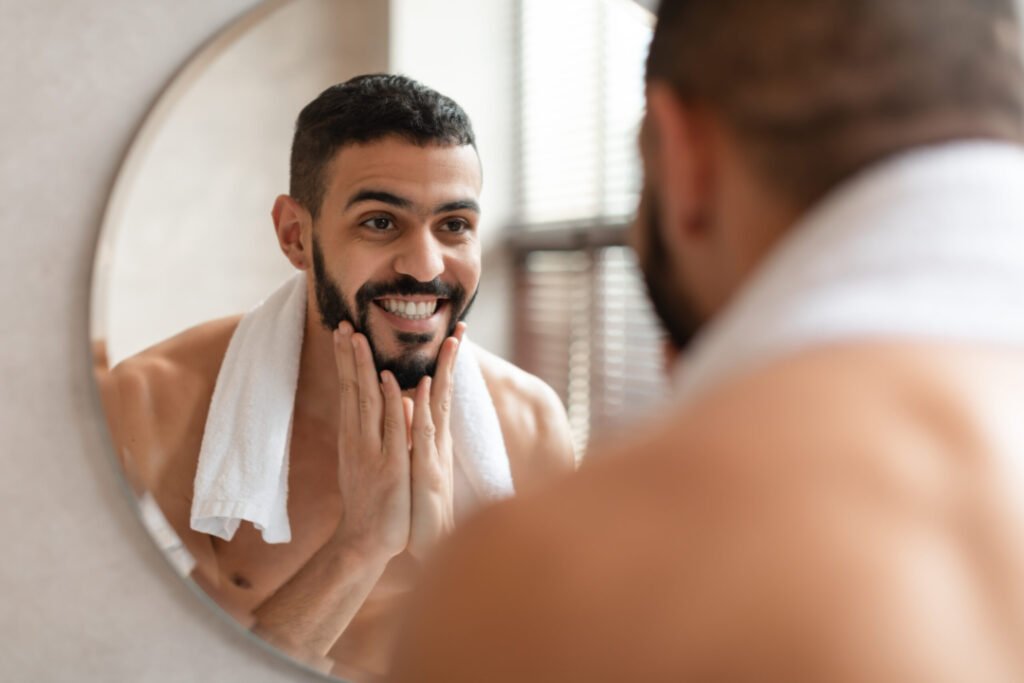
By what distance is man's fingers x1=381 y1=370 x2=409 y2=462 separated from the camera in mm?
912

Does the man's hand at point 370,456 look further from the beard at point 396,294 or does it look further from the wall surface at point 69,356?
the wall surface at point 69,356

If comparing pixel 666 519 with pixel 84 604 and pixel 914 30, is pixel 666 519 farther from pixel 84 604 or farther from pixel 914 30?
pixel 84 604

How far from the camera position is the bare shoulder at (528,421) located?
92 centimetres

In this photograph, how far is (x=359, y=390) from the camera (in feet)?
3.00

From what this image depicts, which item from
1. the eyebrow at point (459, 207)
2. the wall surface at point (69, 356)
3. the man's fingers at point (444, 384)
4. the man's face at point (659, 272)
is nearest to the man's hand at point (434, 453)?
the man's fingers at point (444, 384)

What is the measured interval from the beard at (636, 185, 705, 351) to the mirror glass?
395mm

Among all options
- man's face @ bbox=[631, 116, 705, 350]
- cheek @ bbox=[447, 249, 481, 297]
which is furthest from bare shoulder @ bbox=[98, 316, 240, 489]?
man's face @ bbox=[631, 116, 705, 350]

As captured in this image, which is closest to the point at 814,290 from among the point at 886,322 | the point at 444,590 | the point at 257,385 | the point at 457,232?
the point at 886,322

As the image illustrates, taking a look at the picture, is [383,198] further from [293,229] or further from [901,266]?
[901,266]

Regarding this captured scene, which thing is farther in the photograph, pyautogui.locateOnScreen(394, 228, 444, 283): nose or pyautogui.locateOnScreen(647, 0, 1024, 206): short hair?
pyautogui.locateOnScreen(394, 228, 444, 283): nose

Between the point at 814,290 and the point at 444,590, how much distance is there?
188mm

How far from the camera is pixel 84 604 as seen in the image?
988mm

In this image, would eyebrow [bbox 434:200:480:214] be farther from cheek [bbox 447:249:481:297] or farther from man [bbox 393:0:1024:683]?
man [bbox 393:0:1024:683]

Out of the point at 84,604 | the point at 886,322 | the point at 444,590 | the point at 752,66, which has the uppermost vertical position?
the point at 752,66
